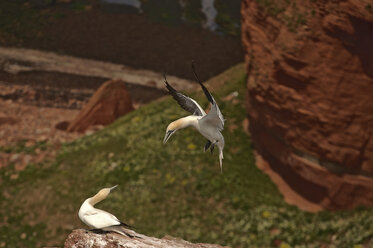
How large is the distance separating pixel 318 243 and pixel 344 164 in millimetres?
3691

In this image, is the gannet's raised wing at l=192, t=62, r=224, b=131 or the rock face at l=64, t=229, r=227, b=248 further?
the rock face at l=64, t=229, r=227, b=248

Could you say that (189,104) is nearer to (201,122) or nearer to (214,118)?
(201,122)

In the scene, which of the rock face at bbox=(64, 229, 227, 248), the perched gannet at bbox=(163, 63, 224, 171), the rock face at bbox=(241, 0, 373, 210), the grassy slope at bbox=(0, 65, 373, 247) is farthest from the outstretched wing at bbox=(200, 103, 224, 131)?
the grassy slope at bbox=(0, 65, 373, 247)

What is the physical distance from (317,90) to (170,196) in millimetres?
8211

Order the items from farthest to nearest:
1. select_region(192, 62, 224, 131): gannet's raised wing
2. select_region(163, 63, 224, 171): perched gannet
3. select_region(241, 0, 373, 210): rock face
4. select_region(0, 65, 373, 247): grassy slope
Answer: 1. select_region(0, 65, 373, 247): grassy slope
2. select_region(241, 0, 373, 210): rock face
3. select_region(163, 63, 224, 171): perched gannet
4. select_region(192, 62, 224, 131): gannet's raised wing

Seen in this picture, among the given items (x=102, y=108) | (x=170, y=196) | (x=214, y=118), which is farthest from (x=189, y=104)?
(x=102, y=108)

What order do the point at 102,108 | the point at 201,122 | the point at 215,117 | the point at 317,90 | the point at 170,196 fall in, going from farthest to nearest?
the point at 102,108, the point at 170,196, the point at 317,90, the point at 201,122, the point at 215,117

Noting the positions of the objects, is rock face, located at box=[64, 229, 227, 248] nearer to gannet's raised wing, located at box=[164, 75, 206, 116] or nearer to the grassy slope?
gannet's raised wing, located at box=[164, 75, 206, 116]

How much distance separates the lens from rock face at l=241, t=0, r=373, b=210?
19078 millimetres

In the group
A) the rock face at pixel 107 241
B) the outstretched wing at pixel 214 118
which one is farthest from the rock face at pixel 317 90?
the outstretched wing at pixel 214 118

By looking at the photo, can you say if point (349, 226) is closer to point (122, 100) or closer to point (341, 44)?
point (341, 44)

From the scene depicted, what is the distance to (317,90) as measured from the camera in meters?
20.2

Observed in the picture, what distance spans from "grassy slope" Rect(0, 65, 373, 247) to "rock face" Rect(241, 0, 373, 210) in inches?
54.7

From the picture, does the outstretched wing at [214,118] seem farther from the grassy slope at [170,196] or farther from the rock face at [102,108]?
the rock face at [102,108]
